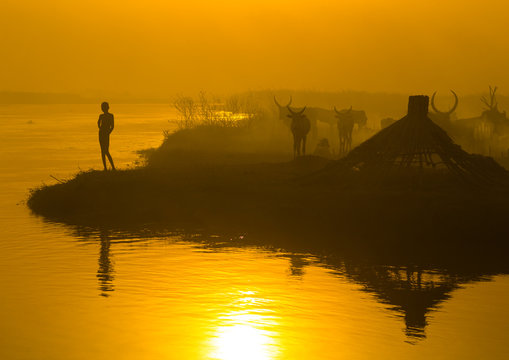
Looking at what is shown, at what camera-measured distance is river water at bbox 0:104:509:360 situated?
1120cm

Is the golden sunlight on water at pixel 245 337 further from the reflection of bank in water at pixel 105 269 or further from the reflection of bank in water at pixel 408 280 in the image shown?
the reflection of bank in water at pixel 105 269

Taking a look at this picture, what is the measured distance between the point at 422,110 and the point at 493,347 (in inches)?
385

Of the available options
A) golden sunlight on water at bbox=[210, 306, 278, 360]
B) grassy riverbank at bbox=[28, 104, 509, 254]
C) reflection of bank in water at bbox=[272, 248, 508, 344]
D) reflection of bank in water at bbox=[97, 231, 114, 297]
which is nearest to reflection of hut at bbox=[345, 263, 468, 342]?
reflection of bank in water at bbox=[272, 248, 508, 344]

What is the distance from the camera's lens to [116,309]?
1295cm

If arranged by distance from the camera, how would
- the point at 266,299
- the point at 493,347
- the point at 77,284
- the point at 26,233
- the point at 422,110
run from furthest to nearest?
the point at 422,110 < the point at 26,233 < the point at 77,284 < the point at 266,299 < the point at 493,347

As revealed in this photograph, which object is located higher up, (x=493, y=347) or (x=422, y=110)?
(x=422, y=110)

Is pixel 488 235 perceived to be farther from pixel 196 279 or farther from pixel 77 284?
pixel 77 284

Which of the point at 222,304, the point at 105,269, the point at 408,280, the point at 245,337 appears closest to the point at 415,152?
the point at 408,280

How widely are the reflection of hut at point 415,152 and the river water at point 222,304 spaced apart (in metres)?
4.82

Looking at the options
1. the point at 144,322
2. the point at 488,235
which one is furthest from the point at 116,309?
the point at 488,235

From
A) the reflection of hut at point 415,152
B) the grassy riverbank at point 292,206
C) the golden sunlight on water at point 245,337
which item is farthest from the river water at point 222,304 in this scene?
the reflection of hut at point 415,152

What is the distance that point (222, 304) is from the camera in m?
13.1

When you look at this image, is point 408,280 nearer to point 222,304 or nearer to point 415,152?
point 222,304

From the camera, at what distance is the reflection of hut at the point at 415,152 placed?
798 inches
